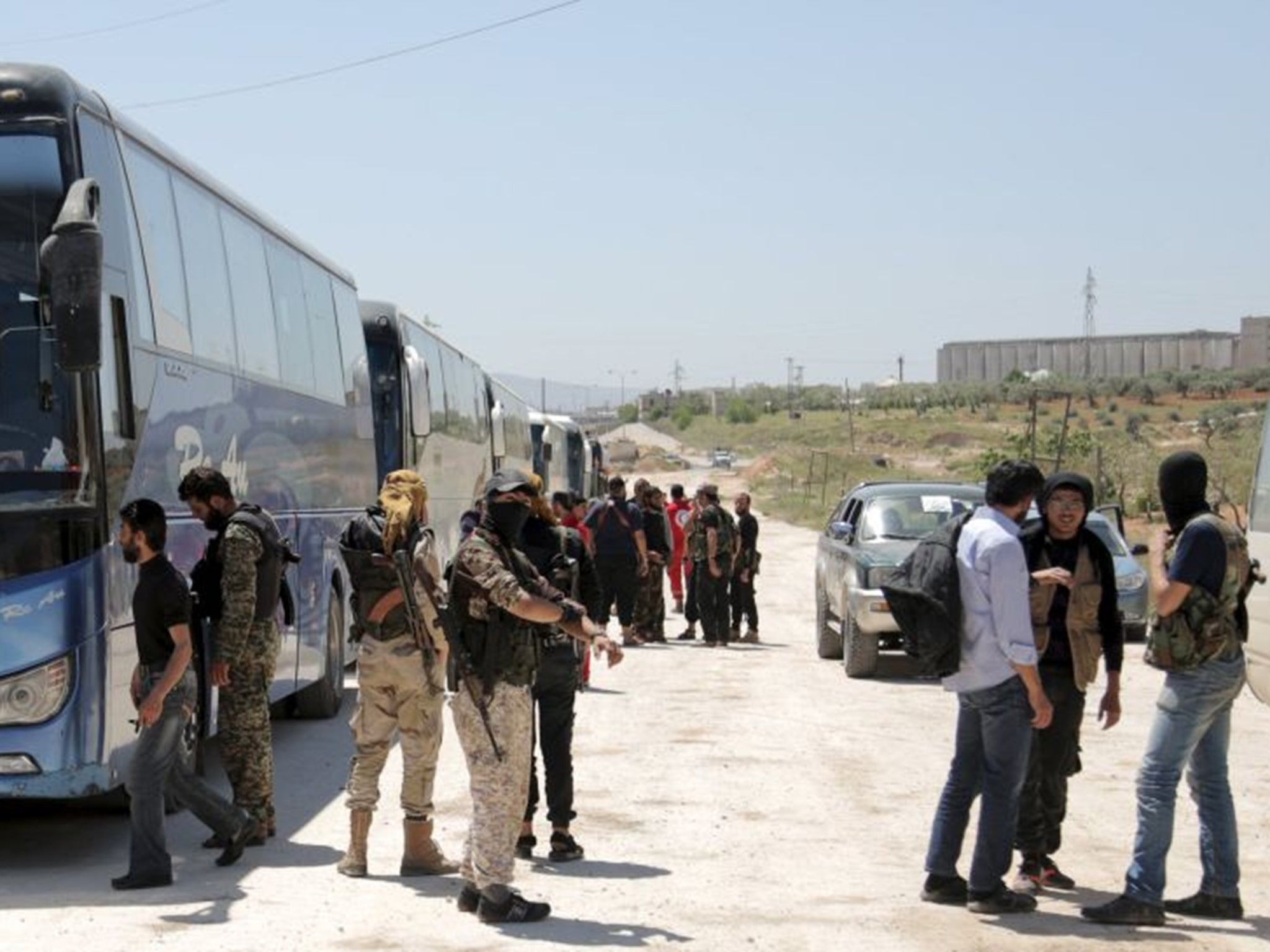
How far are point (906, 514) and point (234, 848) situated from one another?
11023mm

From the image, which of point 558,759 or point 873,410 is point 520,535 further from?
point 873,410

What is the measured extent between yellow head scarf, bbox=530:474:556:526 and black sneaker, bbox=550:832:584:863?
4.93 ft

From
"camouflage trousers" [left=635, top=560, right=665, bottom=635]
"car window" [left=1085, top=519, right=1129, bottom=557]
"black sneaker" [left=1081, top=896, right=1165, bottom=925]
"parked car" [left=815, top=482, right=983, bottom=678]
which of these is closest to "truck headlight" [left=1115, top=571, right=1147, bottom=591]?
"car window" [left=1085, top=519, right=1129, bottom=557]

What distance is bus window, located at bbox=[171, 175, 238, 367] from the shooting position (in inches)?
446

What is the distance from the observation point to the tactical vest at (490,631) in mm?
7781

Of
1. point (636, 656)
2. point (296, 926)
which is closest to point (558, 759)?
point (296, 926)

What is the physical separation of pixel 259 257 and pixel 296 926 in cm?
678

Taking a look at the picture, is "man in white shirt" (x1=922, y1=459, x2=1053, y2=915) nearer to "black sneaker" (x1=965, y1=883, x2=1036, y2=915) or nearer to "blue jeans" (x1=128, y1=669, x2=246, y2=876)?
"black sneaker" (x1=965, y1=883, x2=1036, y2=915)

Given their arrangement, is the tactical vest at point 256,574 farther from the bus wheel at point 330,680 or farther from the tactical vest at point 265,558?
the bus wheel at point 330,680

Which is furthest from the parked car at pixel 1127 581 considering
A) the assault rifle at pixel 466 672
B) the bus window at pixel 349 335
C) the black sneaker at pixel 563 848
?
the assault rifle at pixel 466 672

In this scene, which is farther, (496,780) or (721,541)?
(721,541)

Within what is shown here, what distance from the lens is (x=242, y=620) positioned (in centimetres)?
959

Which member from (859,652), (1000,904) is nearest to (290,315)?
(859,652)

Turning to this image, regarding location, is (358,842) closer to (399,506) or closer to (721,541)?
(399,506)
